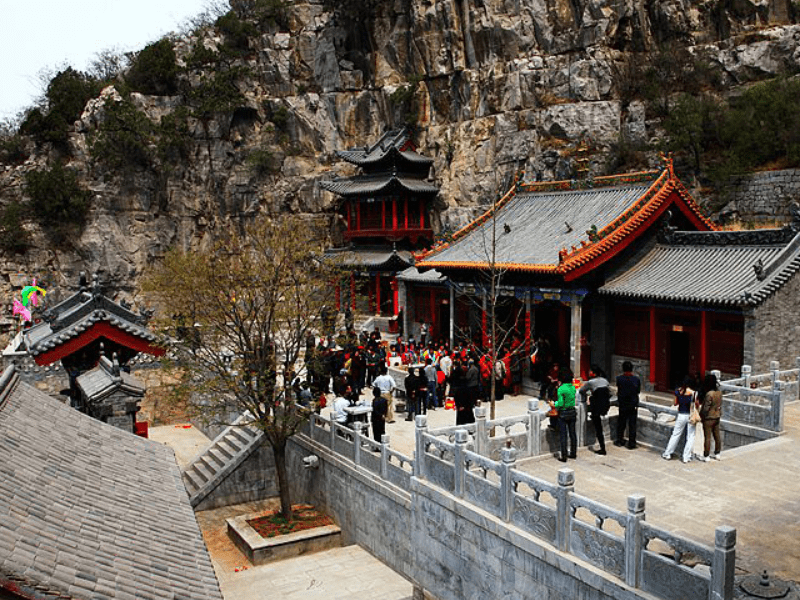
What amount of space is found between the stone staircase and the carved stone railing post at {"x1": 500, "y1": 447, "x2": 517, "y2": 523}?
30.6 ft

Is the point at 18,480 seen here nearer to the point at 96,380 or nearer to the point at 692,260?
the point at 96,380

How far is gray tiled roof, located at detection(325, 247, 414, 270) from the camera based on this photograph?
39.0 m

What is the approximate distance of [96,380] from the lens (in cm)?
1494

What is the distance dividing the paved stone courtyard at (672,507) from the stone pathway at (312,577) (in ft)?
0.07

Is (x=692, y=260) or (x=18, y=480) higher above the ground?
(x=692, y=260)

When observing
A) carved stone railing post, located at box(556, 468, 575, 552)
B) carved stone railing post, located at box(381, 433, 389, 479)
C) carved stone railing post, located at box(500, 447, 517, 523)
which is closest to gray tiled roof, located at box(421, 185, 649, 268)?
carved stone railing post, located at box(381, 433, 389, 479)

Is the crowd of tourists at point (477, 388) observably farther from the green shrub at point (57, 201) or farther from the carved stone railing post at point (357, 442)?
the green shrub at point (57, 201)

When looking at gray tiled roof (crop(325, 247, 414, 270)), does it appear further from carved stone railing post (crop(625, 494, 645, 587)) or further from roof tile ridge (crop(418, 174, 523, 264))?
carved stone railing post (crop(625, 494, 645, 587))

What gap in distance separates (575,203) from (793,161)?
46.3ft

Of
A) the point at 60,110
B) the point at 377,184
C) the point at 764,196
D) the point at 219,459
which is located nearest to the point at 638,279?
the point at 219,459

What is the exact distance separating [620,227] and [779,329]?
5.50 m

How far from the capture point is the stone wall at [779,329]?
746 inches

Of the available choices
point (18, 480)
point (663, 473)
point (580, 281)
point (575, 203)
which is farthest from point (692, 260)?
point (18, 480)

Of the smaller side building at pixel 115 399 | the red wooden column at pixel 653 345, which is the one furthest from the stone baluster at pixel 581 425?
the smaller side building at pixel 115 399
